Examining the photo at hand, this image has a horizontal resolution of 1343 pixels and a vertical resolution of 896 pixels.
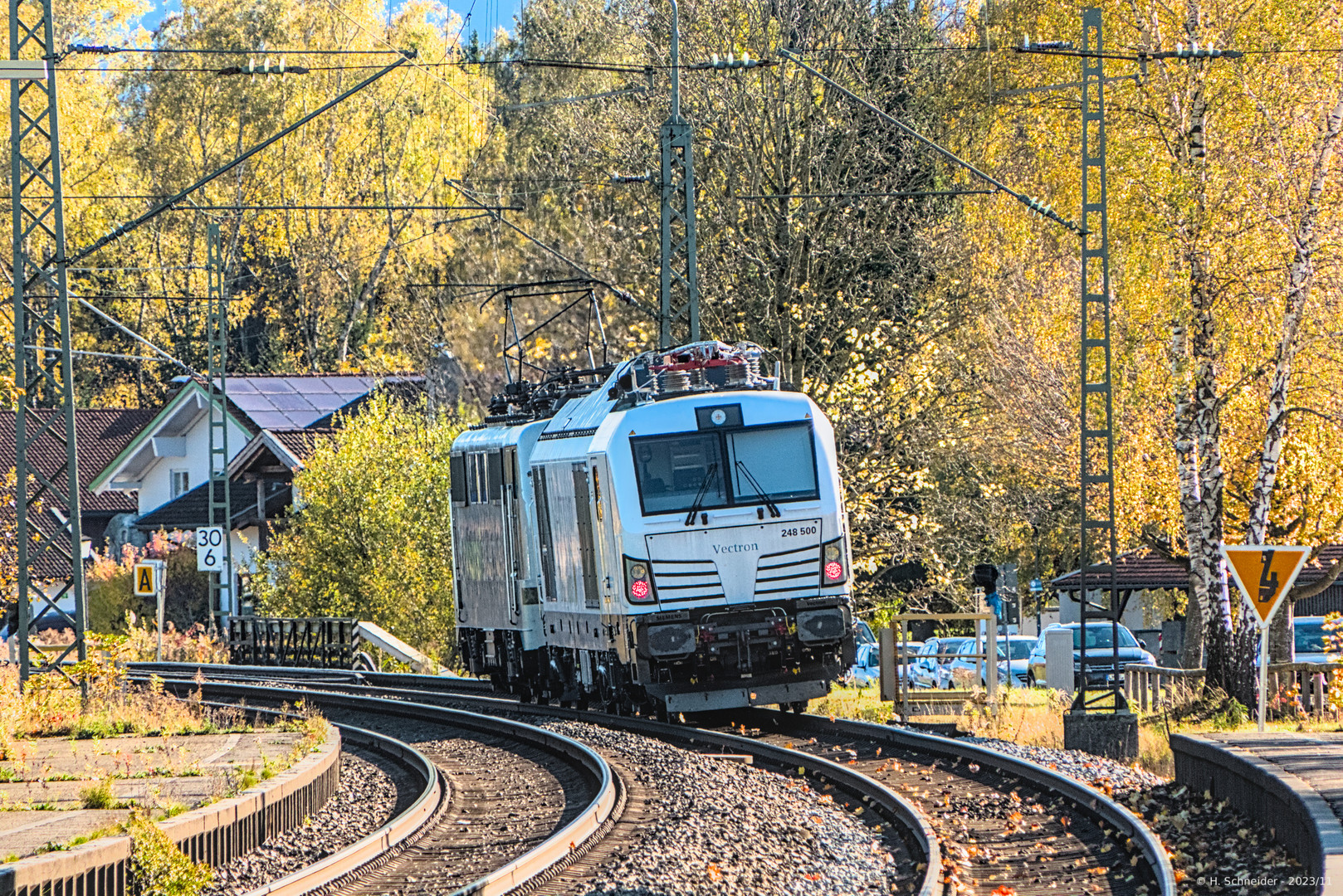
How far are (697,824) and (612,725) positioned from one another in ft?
27.9

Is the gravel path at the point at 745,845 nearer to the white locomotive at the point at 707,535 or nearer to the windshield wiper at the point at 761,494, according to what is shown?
the white locomotive at the point at 707,535

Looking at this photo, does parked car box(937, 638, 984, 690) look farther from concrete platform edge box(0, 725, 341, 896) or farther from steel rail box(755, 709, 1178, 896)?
concrete platform edge box(0, 725, 341, 896)

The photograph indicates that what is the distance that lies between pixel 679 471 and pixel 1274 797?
9.04 meters

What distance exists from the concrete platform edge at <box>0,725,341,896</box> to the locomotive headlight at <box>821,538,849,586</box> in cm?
588

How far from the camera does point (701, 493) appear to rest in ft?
62.5

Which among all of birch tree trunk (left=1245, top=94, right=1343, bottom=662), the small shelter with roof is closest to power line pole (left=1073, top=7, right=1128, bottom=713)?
birch tree trunk (left=1245, top=94, right=1343, bottom=662)

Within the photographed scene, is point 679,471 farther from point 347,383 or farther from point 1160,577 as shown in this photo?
point 347,383

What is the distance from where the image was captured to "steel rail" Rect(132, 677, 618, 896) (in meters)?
10.8

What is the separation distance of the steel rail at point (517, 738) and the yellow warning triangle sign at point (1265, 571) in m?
5.72

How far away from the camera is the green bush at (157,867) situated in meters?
10.2

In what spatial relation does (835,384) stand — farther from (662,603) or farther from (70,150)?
(70,150)

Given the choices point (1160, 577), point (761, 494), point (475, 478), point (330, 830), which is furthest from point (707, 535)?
point (1160, 577)

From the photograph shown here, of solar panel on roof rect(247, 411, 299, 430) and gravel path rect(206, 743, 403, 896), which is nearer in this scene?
gravel path rect(206, 743, 403, 896)

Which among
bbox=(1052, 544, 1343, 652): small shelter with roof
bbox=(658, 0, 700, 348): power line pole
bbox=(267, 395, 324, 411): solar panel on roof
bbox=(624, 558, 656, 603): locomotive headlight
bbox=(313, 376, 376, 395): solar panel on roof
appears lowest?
bbox=(1052, 544, 1343, 652): small shelter with roof
